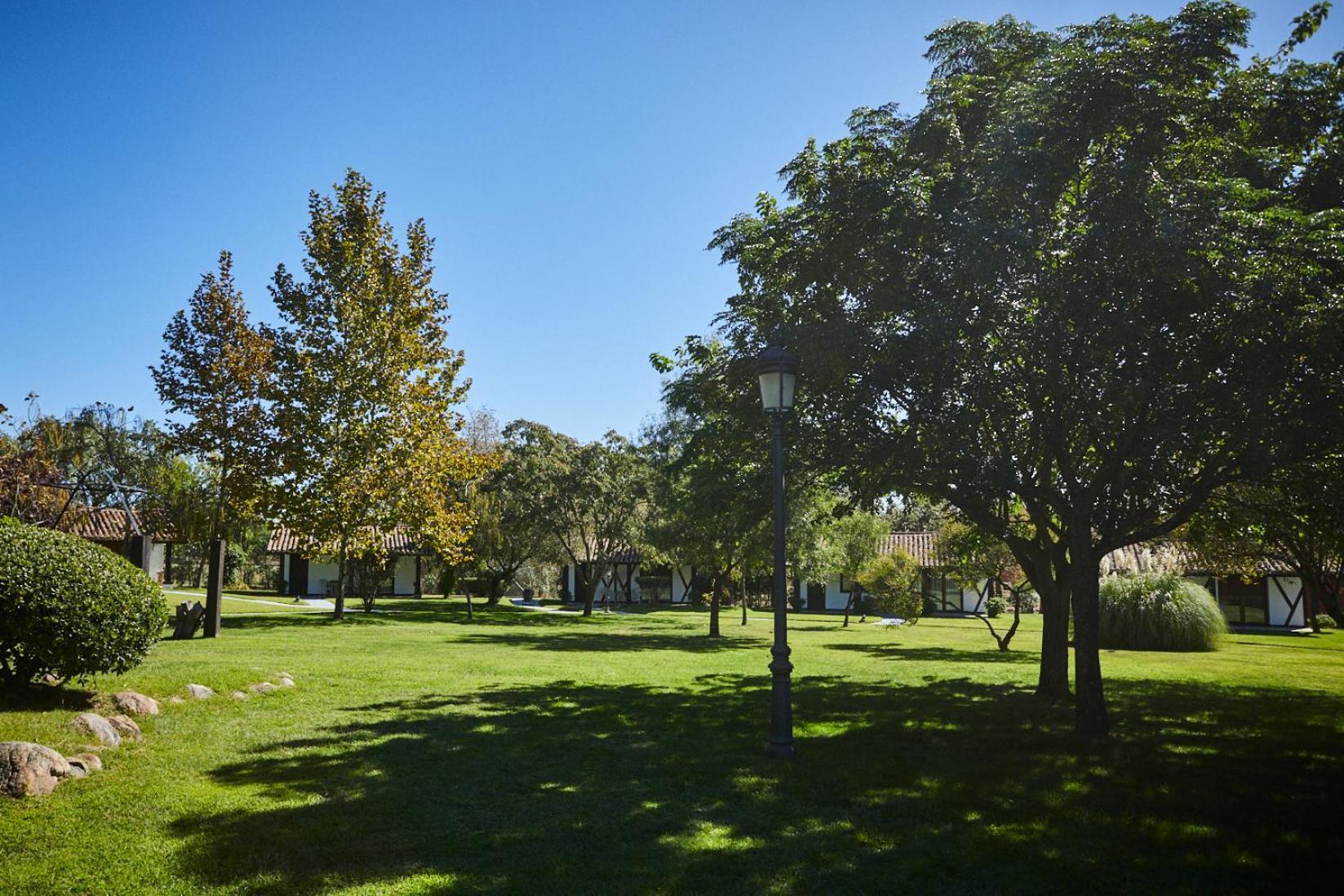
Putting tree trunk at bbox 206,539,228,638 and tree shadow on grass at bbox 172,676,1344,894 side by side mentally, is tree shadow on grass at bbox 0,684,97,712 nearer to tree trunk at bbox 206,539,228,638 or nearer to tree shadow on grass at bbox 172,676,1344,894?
tree shadow on grass at bbox 172,676,1344,894

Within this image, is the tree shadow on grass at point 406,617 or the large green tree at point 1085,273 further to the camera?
the tree shadow on grass at point 406,617

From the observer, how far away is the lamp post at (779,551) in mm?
8336

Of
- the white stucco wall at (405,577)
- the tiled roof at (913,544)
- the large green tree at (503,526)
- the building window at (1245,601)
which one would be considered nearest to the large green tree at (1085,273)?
the large green tree at (503,526)

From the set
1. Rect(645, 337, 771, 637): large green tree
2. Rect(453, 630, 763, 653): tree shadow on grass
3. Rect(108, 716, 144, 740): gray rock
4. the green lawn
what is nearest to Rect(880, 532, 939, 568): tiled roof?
Rect(453, 630, 763, 653): tree shadow on grass

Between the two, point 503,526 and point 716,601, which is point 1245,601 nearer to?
point 716,601

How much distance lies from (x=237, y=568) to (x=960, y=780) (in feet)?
176

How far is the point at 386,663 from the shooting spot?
48.5 ft

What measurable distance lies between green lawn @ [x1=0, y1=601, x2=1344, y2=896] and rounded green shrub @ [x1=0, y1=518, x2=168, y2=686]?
0.58 m

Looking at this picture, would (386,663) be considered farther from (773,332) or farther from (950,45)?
(950,45)

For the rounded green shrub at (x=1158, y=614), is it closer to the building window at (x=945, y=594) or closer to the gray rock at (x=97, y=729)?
the gray rock at (x=97, y=729)

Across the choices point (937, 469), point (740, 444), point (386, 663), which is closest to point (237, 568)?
point (386, 663)

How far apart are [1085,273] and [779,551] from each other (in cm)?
446

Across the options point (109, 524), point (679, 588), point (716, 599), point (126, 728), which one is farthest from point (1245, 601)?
point (109, 524)

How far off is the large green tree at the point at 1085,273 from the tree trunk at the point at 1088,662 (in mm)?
27
